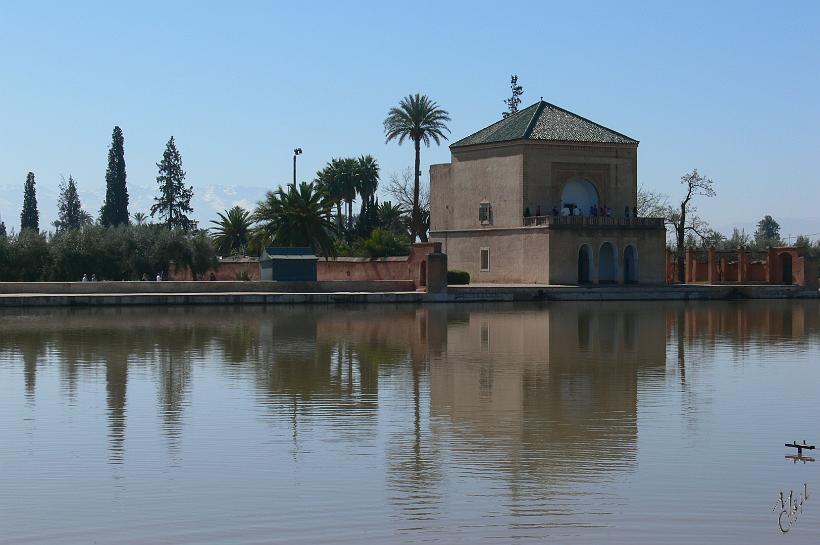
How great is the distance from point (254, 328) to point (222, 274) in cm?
2314

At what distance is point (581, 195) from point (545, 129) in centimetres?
333

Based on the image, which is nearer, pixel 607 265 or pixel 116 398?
pixel 116 398

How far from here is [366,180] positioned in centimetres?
6869

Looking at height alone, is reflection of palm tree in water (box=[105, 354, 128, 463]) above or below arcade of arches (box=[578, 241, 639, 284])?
below

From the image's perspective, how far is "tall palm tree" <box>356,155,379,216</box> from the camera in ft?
225

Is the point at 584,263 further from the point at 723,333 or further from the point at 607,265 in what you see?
the point at 723,333

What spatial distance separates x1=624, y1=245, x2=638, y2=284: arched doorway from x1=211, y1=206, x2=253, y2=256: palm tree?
64.8 feet

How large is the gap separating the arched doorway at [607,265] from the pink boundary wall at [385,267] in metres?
8.18

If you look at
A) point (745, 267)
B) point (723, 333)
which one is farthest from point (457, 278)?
point (723, 333)

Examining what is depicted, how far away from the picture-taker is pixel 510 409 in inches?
590

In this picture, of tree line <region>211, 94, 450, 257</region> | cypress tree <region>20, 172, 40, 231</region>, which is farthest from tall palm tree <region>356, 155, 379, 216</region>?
cypress tree <region>20, 172, 40, 231</region>

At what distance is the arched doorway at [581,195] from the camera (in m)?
50.7

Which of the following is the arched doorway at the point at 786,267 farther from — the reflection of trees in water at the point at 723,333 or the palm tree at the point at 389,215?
the palm tree at the point at 389,215

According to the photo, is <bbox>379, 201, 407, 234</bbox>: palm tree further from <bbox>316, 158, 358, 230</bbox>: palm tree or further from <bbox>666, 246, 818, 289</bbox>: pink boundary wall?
<bbox>666, 246, 818, 289</bbox>: pink boundary wall
